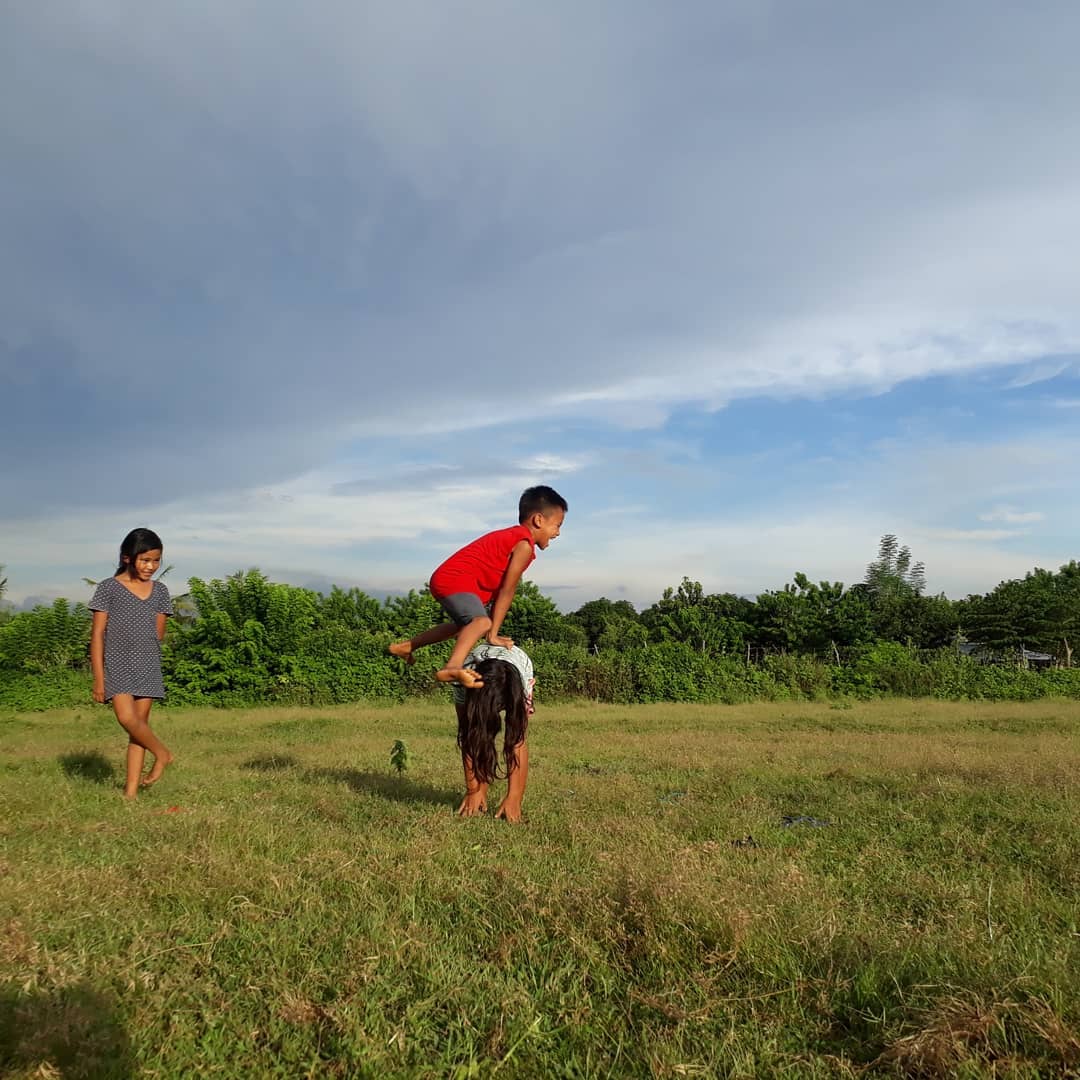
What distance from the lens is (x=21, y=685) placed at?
17.9m

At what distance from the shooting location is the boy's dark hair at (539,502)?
536 centimetres

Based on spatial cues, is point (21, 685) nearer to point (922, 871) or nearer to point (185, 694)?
point (185, 694)

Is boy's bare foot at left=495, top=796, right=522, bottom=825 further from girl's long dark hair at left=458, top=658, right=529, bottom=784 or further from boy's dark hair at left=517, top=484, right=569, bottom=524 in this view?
boy's dark hair at left=517, top=484, right=569, bottom=524

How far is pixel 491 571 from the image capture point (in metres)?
5.26

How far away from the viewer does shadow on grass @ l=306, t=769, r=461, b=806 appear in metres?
5.96

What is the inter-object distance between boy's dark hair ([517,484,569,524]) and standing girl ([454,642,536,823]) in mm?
947

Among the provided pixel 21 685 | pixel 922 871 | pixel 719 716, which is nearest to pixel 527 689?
pixel 922 871

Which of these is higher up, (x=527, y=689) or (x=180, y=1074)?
(x=527, y=689)

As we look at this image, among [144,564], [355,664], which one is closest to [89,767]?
[144,564]

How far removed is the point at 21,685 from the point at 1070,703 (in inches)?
979

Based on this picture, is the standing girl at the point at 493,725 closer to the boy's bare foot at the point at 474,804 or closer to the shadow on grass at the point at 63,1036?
the boy's bare foot at the point at 474,804

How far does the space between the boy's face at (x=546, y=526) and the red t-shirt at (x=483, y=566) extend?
75 millimetres

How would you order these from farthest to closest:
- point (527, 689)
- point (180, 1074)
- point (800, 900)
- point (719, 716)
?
point (719, 716) → point (527, 689) → point (800, 900) → point (180, 1074)

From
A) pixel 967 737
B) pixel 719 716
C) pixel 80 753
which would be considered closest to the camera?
pixel 80 753
